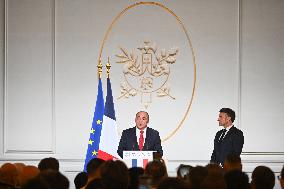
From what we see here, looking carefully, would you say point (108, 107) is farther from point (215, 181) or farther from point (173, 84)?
point (215, 181)

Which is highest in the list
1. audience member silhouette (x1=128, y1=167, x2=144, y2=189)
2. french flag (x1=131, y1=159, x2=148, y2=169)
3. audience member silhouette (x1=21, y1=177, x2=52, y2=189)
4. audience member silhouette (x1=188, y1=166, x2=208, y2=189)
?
audience member silhouette (x1=21, y1=177, x2=52, y2=189)

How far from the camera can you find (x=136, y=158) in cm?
649

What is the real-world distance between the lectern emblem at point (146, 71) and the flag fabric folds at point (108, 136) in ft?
2.83

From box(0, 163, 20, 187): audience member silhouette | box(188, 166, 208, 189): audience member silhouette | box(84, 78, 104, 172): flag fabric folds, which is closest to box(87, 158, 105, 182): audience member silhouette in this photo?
box(0, 163, 20, 187): audience member silhouette

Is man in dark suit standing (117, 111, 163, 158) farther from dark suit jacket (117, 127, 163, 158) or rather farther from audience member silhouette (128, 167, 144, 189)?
audience member silhouette (128, 167, 144, 189)

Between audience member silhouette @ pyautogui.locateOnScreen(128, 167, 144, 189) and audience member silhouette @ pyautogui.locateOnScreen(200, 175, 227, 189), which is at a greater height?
audience member silhouette @ pyautogui.locateOnScreen(200, 175, 227, 189)

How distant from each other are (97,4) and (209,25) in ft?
5.48

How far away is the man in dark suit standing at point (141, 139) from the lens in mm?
7172

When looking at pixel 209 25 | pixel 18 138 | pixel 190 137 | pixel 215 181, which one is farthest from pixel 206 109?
pixel 215 181

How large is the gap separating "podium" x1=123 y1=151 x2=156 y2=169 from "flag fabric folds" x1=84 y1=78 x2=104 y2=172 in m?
1.30

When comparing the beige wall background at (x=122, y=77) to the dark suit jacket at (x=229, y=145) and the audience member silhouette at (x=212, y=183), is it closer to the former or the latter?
the dark suit jacket at (x=229, y=145)

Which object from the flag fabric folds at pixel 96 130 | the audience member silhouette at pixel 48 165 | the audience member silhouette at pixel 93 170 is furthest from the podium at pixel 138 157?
the audience member silhouette at pixel 93 170

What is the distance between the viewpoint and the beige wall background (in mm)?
8797

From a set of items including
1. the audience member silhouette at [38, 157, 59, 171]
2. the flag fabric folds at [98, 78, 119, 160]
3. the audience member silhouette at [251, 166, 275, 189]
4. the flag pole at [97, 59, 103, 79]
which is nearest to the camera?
the audience member silhouette at [251, 166, 275, 189]
